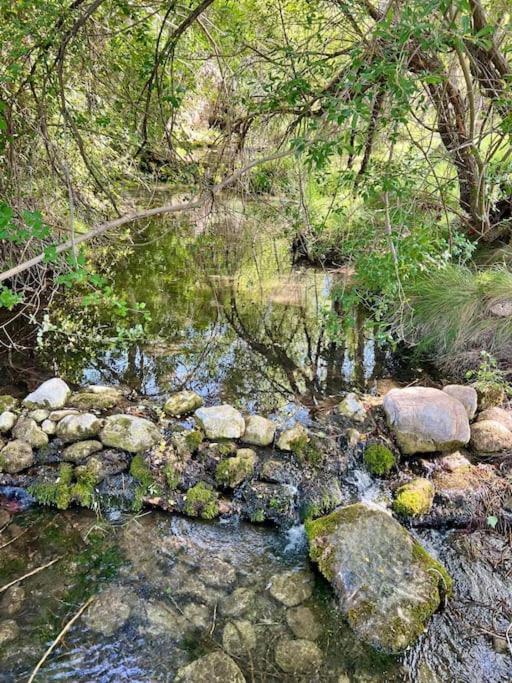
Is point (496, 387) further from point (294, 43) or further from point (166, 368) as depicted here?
point (294, 43)

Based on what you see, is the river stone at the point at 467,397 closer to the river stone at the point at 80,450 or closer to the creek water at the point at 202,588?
the creek water at the point at 202,588

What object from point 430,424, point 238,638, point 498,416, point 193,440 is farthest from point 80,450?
point 498,416

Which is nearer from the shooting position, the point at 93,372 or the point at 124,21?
the point at 124,21

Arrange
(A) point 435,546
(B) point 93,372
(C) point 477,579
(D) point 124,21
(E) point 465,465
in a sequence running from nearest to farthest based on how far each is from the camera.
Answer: (C) point 477,579
(A) point 435,546
(E) point 465,465
(D) point 124,21
(B) point 93,372

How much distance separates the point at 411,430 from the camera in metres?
3.41

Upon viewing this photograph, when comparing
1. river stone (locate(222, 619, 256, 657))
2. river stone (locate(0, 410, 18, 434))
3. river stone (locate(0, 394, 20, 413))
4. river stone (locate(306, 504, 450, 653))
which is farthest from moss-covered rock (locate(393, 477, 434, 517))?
river stone (locate(0, 394, 20, 413))

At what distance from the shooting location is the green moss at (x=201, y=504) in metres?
2.97

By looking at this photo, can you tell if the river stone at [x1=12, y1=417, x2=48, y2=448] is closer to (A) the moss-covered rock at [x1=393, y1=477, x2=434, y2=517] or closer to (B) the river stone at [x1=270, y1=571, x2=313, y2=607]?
(B) the river stone at [x1=270, y1=571, x2=313, y2=607]

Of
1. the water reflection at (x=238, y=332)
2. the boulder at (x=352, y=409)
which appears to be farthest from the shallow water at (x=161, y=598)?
the water reflection at (x=238, y=332)

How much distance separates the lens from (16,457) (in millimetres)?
3123

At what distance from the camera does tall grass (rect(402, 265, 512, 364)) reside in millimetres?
4336

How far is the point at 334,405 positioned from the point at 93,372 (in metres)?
2.27

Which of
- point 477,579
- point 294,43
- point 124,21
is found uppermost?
point 124,21

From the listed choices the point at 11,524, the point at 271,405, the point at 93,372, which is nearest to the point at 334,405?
the point at 271,405
